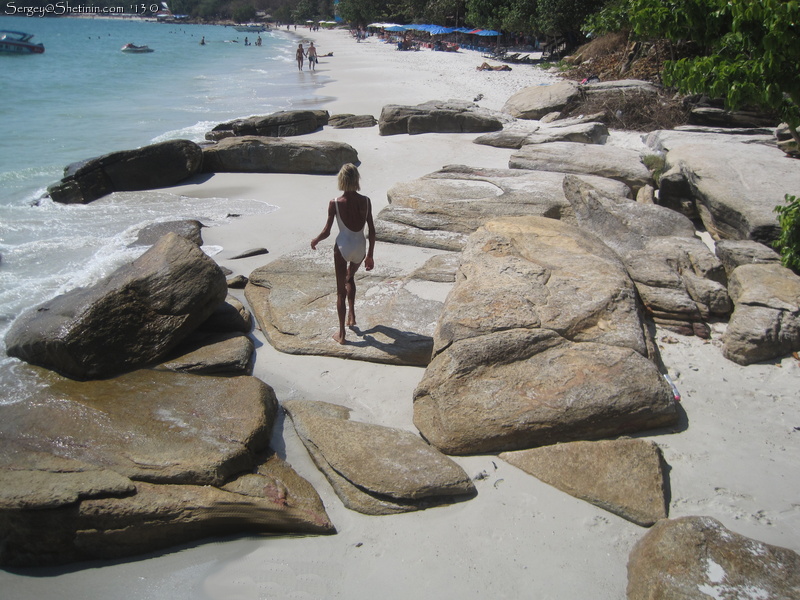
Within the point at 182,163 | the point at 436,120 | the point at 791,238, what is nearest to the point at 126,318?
the point at 791,238

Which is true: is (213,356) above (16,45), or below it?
below

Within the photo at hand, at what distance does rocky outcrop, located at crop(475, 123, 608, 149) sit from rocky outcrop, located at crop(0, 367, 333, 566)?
32.5 feet

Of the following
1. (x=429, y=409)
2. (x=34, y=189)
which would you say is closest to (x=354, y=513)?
(x=429, y=409)

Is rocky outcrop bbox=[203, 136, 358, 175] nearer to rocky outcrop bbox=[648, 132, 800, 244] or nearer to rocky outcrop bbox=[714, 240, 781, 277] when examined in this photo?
rocky outcrop bbox=[648, 132, 800, 244]

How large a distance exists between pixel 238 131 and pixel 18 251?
26.1 ft

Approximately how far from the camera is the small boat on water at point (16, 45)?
50919mm

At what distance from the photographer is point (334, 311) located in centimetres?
610

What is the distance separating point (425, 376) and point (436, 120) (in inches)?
456

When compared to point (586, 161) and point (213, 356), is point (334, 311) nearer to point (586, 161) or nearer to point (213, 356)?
point (213, 356)

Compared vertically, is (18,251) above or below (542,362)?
below

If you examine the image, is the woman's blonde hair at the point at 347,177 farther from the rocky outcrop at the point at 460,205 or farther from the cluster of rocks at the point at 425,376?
the rocky outcrop at the point at 460,205

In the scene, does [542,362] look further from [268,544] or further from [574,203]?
[574,203]

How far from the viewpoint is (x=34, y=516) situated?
342 centimetres

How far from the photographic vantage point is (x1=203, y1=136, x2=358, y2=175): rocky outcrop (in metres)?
12.3
